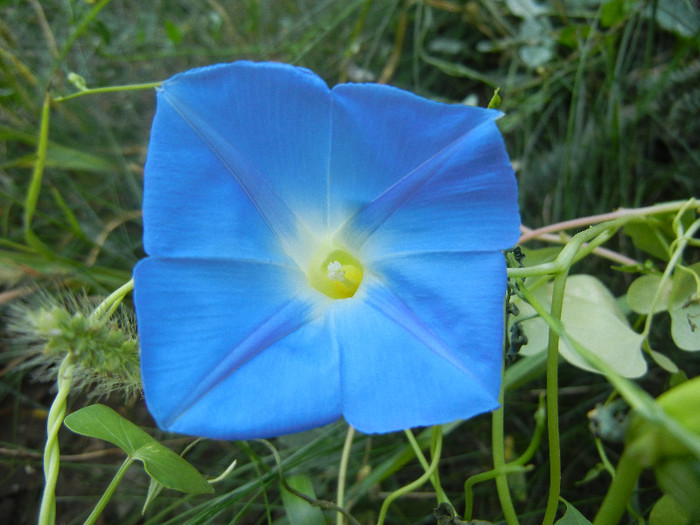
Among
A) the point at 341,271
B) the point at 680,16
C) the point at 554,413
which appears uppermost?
the point at 680,16

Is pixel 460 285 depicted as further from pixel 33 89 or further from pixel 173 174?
pixel 33 89

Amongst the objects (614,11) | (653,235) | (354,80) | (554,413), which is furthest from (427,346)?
(354,80)

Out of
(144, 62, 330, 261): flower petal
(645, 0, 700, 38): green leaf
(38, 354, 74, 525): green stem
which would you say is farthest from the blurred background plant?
(144, 62, 330, 261): flower petal

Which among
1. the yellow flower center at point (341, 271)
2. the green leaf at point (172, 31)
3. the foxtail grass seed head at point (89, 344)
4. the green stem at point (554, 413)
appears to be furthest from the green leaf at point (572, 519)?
the green leaf at point (172, 31)

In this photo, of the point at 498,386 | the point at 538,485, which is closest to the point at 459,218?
the point at 498,386

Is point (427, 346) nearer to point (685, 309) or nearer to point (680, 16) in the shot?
point (685, 309)

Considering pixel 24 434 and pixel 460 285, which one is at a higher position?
pixel 24 434

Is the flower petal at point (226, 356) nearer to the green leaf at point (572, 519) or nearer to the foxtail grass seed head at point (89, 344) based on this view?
the foxtail grass seed head at point (89, 344)
